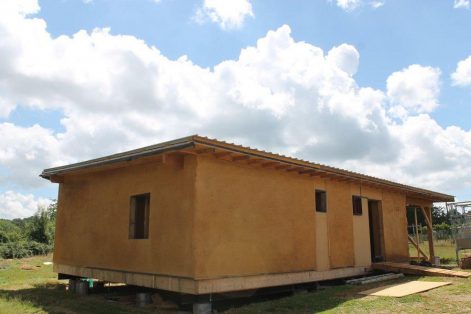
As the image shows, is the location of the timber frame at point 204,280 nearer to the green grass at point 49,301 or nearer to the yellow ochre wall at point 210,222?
the yellow ochre wall at point 210,222

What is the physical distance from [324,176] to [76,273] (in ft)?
26.0

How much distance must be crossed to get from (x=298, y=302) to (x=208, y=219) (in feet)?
9.49

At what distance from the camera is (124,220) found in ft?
36.8

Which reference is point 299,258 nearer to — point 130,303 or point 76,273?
point 130,303

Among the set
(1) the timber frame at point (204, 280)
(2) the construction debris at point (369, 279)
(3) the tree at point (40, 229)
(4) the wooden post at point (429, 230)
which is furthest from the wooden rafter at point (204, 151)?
(3) the tree at point (40, 229)

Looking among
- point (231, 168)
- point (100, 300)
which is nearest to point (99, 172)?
point (100, 300)

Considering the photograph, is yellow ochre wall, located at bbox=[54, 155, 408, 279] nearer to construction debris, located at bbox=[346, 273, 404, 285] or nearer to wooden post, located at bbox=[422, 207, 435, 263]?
construction debris, located at bbox=[346, 273, 404, 285]

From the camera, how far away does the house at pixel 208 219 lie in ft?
29.8

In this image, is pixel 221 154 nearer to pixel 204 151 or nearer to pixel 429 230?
pixel 204 151

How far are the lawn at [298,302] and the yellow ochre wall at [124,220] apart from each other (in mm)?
983

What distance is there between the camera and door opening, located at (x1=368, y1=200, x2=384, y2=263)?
15.9 metres

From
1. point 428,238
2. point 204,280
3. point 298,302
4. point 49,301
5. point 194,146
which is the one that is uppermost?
point 194,146

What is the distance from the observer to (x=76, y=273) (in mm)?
12586

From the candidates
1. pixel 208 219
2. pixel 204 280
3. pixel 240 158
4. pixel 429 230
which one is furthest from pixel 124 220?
pixel 429 230
